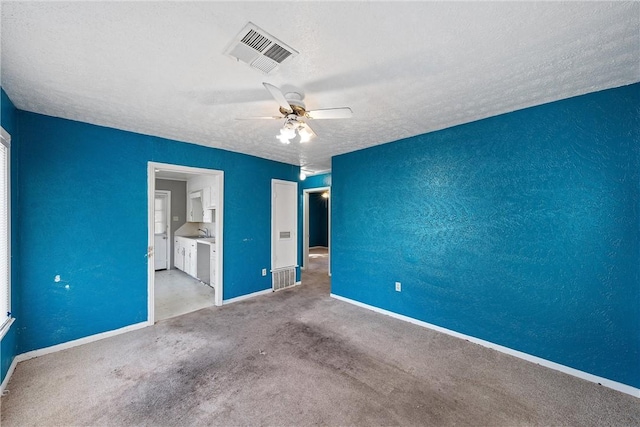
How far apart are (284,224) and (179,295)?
2194mm

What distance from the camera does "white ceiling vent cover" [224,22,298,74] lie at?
141 centimetres

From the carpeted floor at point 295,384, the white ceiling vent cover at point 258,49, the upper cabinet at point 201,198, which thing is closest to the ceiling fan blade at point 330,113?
the white ceiling vent cover at point 258,49

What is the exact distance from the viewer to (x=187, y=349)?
2650 millimetres

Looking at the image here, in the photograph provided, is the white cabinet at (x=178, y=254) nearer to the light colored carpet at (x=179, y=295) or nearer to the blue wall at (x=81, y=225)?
the light colored carpet at (x=179, y=295)

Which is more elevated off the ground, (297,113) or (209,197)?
(297,113)

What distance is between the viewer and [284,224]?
4852 millimetres

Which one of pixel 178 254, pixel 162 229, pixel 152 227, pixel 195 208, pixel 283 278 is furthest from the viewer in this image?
pixel 162 229

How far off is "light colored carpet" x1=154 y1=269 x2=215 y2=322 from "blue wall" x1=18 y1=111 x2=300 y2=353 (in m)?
0.59

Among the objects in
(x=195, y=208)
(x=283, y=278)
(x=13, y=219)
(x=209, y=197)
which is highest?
(x=209, y=197)

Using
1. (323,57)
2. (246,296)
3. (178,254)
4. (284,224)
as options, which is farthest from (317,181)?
(323,57)

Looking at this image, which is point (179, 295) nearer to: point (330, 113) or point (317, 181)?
point (317, 181)

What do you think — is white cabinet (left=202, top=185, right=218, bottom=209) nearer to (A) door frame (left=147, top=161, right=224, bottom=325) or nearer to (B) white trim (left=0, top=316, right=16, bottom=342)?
(A) door frame (left=147, top=161, right=224, bottom=325)

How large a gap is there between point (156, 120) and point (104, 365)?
249 cm

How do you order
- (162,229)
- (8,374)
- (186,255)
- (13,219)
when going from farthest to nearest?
(162,229) → (186,255) → (13,219) → (8,374)
